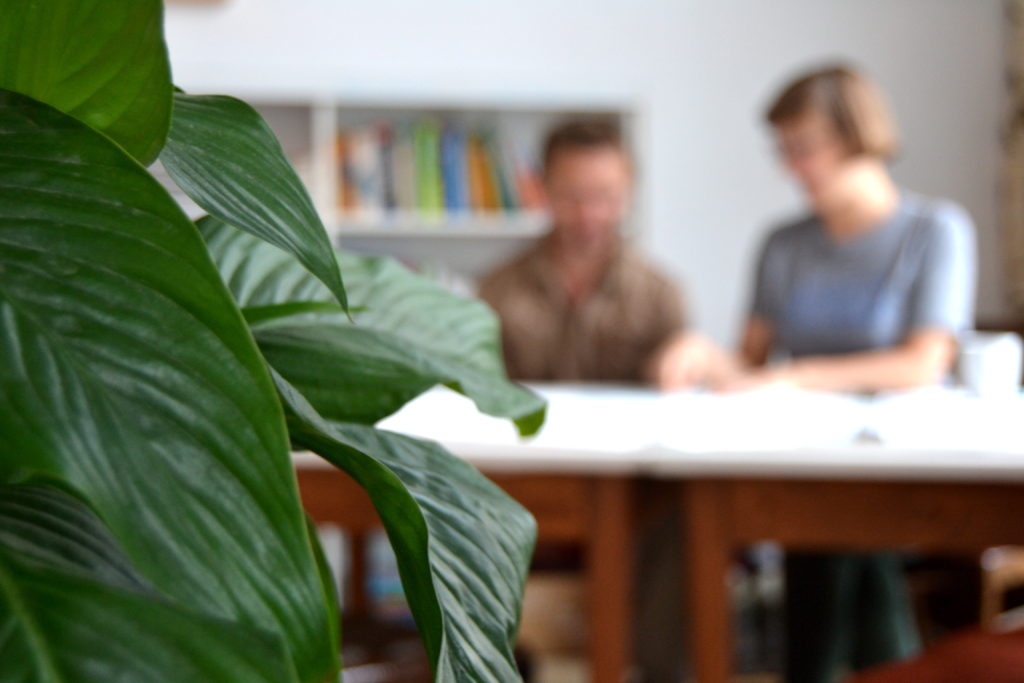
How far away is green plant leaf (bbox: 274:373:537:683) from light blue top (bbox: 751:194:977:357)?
6.68 ft

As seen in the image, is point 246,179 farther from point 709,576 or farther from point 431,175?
point 431,175

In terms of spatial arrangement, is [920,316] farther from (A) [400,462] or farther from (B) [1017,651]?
(A) [400,462]

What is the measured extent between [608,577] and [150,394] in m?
1.31

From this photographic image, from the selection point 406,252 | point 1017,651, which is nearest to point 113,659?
point 1017,651

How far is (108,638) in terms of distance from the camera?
0.22 metres

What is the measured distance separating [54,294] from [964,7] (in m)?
3.81

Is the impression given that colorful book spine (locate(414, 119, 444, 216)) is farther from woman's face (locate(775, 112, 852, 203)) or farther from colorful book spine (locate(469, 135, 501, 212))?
woman's face (locate(775, 112, 852, 203))

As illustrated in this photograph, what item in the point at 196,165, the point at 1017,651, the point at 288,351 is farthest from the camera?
the point at 1017,651

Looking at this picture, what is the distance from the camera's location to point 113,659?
22 cm

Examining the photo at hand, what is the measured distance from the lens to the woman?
213cm

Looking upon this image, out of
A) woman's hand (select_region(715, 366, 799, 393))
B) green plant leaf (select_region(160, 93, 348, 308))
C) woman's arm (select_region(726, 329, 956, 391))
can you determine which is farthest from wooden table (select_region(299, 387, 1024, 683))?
green plant leaf (select_region(160, 93, 348, 308))

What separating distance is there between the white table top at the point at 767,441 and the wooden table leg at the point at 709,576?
0.04 m

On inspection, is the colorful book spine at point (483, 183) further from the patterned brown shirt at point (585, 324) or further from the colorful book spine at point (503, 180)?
the patterned brown shirt at point (585, 324)

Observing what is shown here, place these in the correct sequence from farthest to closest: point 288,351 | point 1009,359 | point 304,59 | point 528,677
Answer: point 304,59, point 528,677, point 1009,359, point 288,351
